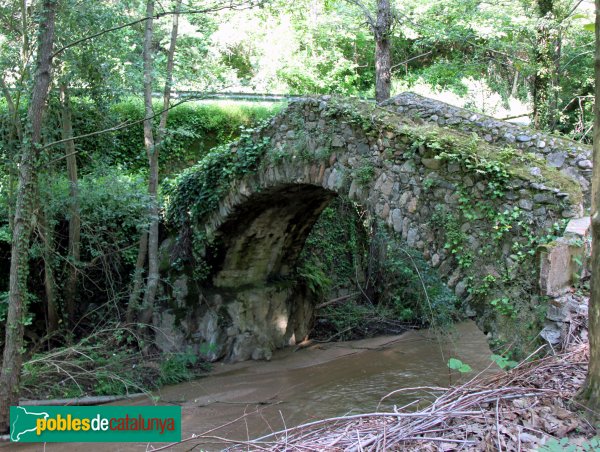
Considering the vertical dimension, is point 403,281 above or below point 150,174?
below

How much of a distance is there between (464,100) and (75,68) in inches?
378

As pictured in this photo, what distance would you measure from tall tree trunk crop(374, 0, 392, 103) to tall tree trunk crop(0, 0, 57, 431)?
5910 millimetres

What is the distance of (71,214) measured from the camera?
24.3 feet

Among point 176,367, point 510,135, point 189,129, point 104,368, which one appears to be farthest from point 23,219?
point 189,129

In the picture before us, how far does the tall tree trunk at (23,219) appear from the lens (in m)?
5.46

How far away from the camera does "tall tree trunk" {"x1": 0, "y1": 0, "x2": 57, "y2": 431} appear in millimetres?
5457

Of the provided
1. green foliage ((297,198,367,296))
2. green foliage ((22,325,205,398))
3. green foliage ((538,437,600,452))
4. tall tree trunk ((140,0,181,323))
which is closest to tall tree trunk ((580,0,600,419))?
green foliage ((538,437,600,452))

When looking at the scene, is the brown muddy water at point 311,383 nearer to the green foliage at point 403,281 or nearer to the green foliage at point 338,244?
the green foliage at point 403,281

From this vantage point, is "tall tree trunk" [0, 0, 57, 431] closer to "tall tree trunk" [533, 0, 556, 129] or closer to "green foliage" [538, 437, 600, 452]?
"green foliage" [538, 437, 600, 452]

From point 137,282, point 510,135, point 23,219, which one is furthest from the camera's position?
point 137,282

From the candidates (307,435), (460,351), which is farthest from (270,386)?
(307,435)

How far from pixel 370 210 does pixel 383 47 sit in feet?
15.7

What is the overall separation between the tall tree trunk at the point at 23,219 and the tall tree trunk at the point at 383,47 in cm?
591

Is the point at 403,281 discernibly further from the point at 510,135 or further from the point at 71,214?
the point at 71,214
